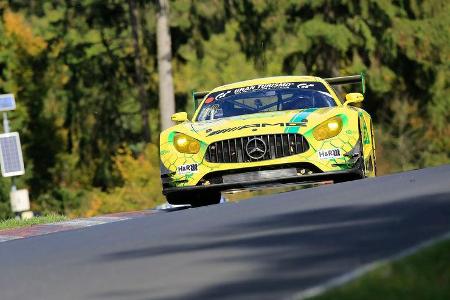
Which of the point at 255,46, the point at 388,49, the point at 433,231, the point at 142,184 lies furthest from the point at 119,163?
the point at 433,231

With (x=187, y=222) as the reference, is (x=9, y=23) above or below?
above

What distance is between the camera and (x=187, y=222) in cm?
1216

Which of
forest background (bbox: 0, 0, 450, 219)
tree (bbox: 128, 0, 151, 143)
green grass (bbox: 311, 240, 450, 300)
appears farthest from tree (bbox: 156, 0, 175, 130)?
green grass (bbox: 311, 240, 450, 300)

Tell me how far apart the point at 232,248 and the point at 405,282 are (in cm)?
254

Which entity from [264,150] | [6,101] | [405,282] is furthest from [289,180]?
[405,282]

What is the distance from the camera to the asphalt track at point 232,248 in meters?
7.82

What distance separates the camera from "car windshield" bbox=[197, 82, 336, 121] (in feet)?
56.3

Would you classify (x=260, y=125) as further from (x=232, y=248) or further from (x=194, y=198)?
(x=232, y=248)

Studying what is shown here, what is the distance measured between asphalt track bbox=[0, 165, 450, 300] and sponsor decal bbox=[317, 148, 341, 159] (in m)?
2.22

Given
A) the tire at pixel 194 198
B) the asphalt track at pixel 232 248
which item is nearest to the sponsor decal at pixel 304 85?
the tire at pixel 194 198

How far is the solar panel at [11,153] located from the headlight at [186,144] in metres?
8.05

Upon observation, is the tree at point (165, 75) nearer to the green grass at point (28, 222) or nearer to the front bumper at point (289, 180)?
the green grass at point (28, 222)

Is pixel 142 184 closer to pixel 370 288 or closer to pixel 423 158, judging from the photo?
pixel 423 158

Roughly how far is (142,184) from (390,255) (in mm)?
41303
